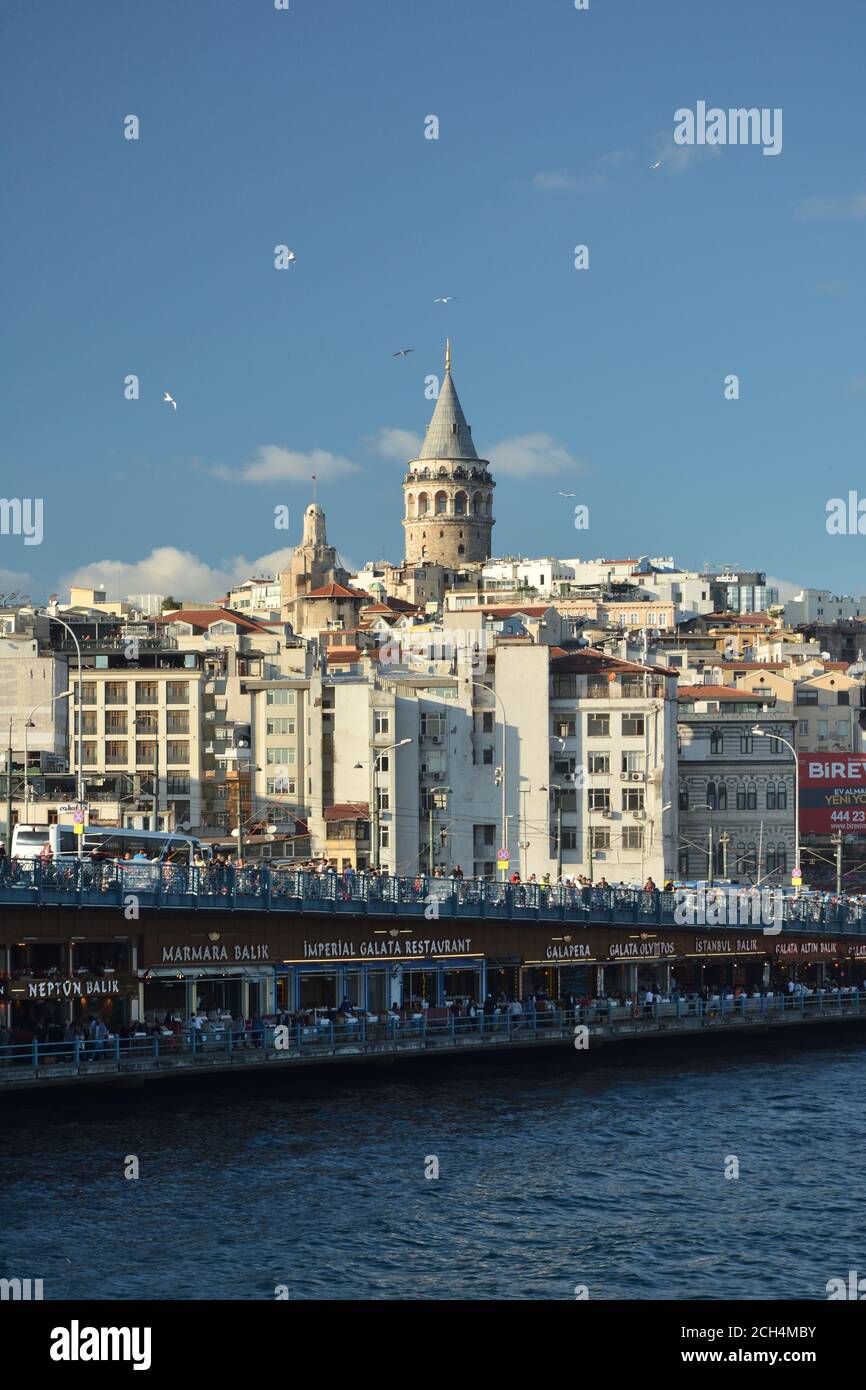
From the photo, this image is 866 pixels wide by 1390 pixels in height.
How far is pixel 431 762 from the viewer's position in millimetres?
110250

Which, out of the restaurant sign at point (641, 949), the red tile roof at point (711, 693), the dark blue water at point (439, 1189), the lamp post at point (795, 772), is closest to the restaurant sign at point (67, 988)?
the dark blue water at point (439, 1189)

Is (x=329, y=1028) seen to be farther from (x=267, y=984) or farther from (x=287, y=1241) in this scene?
(x=287, y=1241)

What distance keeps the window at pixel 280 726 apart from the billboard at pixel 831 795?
3464cm

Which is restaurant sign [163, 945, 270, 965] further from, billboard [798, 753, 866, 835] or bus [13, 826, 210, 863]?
billboard [798, 753, 866, 835]

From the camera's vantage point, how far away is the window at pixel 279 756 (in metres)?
116

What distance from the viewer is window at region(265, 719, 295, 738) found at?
11638cm

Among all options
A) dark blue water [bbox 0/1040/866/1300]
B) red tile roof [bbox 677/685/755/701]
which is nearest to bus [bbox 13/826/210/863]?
dark blue water [bbox 0/1040/866/1300]

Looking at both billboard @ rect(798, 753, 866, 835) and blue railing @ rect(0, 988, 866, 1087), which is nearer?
blue railing @ rect(0, 988, 866, 1087)

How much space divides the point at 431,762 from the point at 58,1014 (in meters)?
45.7

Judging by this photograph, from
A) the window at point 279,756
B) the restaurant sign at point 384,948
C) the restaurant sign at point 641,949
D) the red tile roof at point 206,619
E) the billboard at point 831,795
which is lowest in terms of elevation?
the restaurant sign at point 641,949

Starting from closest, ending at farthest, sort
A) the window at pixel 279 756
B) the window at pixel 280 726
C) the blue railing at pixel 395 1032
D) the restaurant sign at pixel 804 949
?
1. the blue railing at pixel 395 1032
2. the restaurant sign at pixel 804 949
3. the window at pixel 279 756
4. the window at pixel 280 726

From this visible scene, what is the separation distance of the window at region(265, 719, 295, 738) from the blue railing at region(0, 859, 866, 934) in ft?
110
